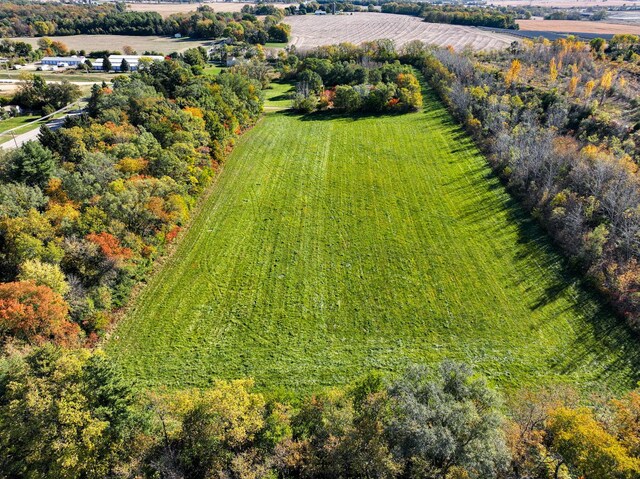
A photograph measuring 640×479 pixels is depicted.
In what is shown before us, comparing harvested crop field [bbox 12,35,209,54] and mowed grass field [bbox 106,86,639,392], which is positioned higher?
harvested crop field [bbox 12,35,209,54]

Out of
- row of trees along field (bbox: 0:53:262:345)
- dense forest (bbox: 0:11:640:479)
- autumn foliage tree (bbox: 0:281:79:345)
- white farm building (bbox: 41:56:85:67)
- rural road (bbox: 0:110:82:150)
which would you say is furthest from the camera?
white farm building (bbox: 41:56:85:67)

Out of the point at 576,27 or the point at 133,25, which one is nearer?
the point at 576,27

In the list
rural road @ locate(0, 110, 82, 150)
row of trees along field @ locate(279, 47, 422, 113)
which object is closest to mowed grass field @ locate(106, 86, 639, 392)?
row of trees along field @ locate(279, 47, 422, 113)

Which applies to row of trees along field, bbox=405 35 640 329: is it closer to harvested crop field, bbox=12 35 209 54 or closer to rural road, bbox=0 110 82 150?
rural road, bbox=0 110 82 150

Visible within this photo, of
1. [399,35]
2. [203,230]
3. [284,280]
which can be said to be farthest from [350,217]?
[399,35]

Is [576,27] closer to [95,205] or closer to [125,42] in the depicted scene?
[125,42]

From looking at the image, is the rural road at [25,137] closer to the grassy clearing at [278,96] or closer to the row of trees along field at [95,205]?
the row of trees along field at [95,205]

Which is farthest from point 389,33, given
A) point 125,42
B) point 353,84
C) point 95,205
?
point 95,205
